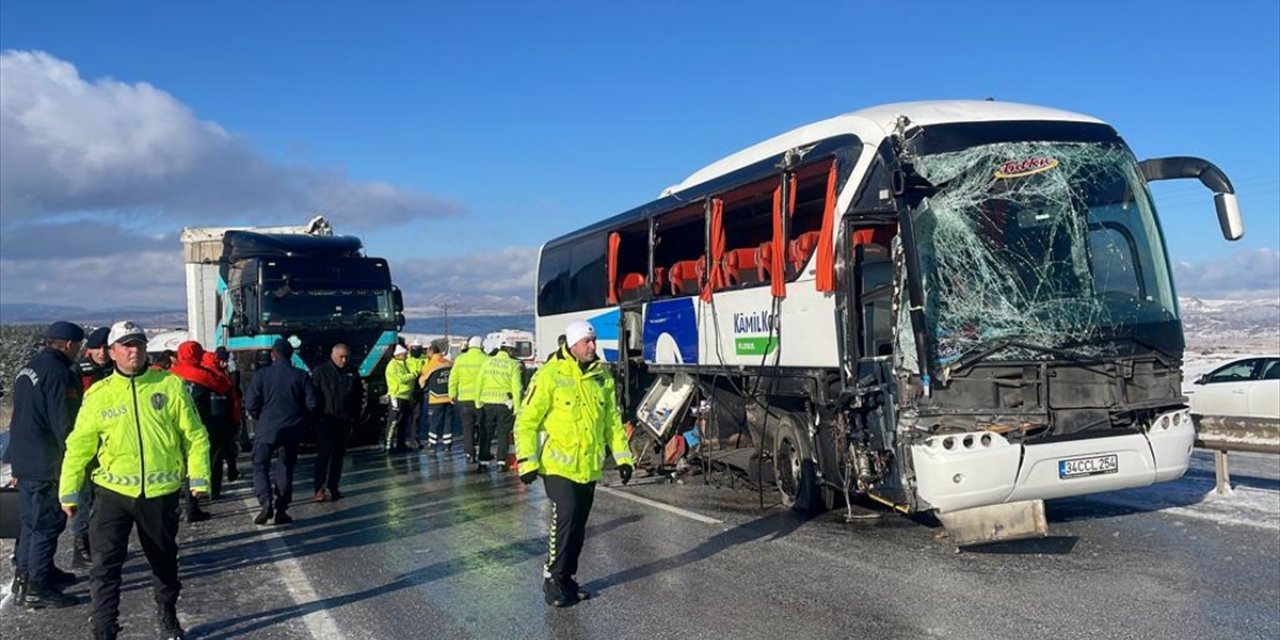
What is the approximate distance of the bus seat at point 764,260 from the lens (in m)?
9.80

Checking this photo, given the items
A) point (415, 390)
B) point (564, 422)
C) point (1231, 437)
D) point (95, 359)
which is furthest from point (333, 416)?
point (1231, 437)

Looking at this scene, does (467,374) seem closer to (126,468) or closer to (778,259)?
(778,259)

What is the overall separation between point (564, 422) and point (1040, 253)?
3875mm

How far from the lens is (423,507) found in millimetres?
10742

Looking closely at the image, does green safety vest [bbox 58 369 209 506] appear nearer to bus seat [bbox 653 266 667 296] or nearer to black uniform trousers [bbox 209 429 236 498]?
black uniform trousers [bbox 209 429 236 498]

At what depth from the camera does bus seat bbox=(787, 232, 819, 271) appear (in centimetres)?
879

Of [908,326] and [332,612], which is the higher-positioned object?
[908,326]

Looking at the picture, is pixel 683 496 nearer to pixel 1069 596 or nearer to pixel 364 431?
pixel 1069 596

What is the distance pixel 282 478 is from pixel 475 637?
4.99m

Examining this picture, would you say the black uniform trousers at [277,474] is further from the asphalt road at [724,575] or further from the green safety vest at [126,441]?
the green safety vest at [126,441]

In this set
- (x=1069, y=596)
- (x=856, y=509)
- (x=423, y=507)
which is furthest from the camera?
(x=423, y=507)

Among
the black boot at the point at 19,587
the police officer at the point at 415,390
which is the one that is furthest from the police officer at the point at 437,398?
the black boot at the point at 19,587

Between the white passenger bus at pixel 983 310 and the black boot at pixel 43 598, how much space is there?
5790 millimetres

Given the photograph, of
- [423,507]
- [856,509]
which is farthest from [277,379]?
[856,509]
